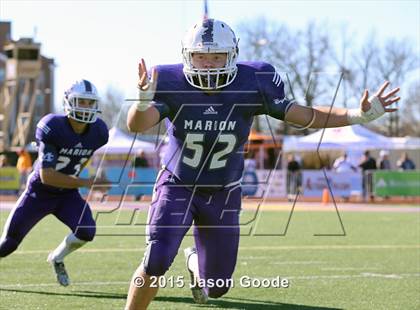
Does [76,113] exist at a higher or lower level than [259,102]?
lower

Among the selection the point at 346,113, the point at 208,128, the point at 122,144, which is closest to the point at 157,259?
the point at 208,128

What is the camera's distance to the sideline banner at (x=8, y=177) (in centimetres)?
2195

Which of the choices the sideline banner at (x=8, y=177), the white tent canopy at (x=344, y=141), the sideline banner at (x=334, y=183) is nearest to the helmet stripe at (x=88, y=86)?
the sideline banner at (x=334, y=183)

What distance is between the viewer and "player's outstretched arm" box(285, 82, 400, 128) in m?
4.26

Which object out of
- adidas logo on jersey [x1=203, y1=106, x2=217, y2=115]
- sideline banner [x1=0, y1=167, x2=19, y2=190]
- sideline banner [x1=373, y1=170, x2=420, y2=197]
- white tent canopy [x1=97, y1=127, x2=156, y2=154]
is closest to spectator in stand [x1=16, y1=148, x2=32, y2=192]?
sideline banner [x1=0, y1=167, x2=19, y2=190]

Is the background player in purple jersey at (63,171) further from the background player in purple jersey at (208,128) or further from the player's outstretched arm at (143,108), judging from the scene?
the player's outstretched arm at (143,108)

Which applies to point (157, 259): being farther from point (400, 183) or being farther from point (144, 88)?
point (400, 183)

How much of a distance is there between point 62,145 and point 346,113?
2.88m

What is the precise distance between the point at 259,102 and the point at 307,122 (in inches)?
12.3

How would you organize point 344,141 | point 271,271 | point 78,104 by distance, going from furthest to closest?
point 344,141 < point 271,271 < point 78,104

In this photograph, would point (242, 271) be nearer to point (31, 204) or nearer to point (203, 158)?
point (31, 204)

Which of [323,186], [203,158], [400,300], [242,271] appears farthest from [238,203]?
[323,186]

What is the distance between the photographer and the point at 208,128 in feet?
14.7

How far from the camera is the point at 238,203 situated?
473 cm
